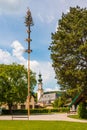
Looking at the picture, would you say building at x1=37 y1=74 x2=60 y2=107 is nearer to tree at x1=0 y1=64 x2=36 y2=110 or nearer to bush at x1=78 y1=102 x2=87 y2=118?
tree at x1=0 y1=64 x2=36 y2=110

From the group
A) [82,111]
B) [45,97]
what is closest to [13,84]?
[82,111]

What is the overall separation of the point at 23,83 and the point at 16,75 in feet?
8.57

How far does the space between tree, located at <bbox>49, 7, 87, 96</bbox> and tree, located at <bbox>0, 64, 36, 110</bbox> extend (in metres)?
28.0

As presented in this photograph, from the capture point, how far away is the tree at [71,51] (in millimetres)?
49309

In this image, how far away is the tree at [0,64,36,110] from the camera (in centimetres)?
7925

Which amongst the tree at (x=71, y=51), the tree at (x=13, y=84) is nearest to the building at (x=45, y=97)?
the tree at (x=13, y=84)

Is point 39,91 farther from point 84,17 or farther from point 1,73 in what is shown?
point 84,17

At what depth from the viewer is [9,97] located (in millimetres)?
79312

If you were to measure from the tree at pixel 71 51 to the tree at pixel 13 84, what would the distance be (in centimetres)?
2796

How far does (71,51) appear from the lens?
51.5 m
